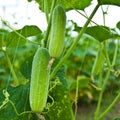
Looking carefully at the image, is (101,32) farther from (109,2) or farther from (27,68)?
(27,68)

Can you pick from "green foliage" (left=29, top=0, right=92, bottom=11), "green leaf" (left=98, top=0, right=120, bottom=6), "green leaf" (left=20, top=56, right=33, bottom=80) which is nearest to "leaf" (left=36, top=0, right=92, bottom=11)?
"green foliage" (left=29, top=0, right=92, bottom=11)

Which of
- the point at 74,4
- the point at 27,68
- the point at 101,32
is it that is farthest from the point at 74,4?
the point at 27,68

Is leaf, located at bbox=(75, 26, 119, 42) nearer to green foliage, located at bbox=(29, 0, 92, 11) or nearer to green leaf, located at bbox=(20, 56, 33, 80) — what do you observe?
green foliage, located at bbox=(29, 0, 92, 11)

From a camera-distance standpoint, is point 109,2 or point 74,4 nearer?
point 109,2

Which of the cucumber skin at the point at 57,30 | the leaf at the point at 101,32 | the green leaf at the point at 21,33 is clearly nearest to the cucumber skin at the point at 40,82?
the cucumber skin at the point at 57,30

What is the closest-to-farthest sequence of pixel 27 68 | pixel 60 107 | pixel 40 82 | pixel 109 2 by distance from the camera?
pixel 40 82, pixel 109 2, pixel 60 107, pixel 27 68

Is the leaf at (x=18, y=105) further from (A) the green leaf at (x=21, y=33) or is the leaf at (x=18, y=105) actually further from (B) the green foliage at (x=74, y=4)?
(B) the green foliage at (x=74, y=4)

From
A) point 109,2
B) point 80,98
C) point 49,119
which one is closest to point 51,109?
point 49,119
